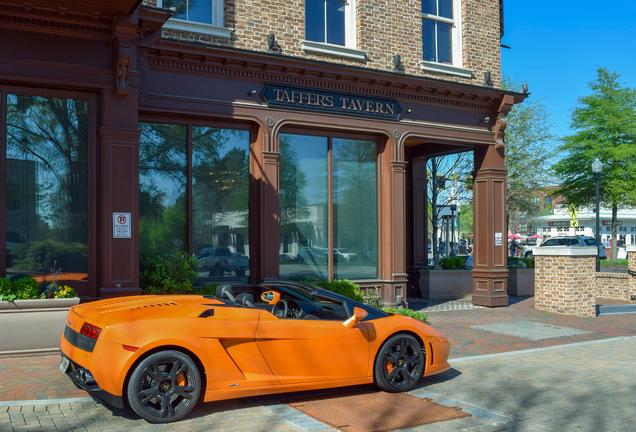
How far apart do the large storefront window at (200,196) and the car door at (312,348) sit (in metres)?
5.34

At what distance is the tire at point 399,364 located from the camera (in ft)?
20.2

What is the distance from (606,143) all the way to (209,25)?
25.8 metres

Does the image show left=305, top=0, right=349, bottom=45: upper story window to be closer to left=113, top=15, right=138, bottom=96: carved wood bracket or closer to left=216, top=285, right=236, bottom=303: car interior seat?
left=113, top=15, right=138, bottom=96: carved wood bracket

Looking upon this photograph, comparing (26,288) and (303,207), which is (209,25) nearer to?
(303,207)

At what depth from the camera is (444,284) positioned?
15750mm

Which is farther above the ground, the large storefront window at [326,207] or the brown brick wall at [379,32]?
the brown brick wall at [379,32]

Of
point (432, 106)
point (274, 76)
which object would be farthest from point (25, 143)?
point (432, 106)

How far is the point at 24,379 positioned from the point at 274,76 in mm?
7101

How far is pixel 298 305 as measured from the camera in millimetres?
6309

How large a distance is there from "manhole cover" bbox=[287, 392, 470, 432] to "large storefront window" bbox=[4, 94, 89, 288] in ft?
16.0

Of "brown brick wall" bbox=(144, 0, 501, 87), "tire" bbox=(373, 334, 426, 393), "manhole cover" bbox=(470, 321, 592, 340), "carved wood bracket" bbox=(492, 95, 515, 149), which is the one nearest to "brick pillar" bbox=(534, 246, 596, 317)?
"manhole cover" bbox=(470, 321, 592, 340)

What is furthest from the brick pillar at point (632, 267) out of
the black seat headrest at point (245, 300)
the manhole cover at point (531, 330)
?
the black seat headrest at point (245, 300)

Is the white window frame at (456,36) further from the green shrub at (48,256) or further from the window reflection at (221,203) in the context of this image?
the green shrub at (48,256)

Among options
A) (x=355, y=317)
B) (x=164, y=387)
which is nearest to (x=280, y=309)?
(x=355, y=317)
